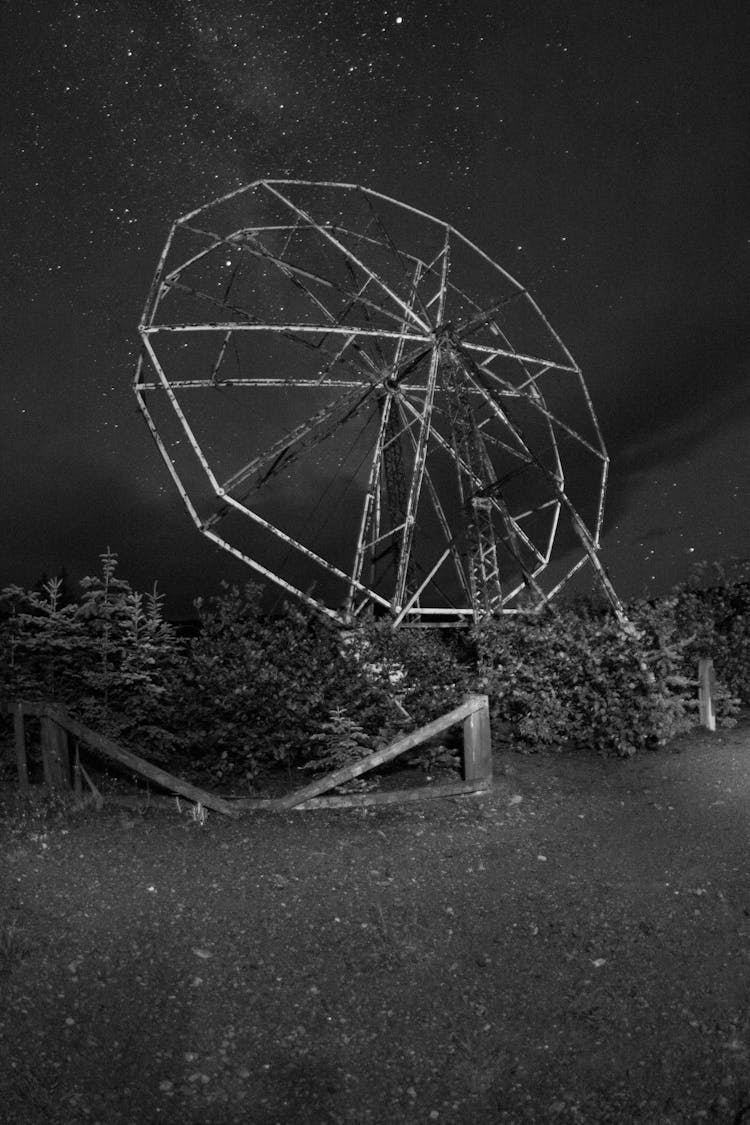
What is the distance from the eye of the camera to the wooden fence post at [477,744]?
9.10 m

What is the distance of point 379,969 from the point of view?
5328 mm

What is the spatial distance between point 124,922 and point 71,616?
5.50 metres

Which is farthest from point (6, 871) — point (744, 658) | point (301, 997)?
point (744, 658)

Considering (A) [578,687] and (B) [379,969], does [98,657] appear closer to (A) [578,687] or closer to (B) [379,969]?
(A) [578,687]

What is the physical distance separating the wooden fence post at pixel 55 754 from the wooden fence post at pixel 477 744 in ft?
13.2

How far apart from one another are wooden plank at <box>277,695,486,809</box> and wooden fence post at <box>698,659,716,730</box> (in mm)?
4657

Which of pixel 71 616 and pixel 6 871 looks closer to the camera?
pixel 6 871

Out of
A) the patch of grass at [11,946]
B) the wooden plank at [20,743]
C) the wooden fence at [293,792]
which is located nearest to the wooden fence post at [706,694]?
the wooden fence at [293,792]

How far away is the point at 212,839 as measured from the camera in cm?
767

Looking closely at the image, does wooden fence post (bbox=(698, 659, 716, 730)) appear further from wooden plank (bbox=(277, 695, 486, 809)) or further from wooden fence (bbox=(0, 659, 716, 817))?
wooden plank (bbox=(277, 695, 486, 809))

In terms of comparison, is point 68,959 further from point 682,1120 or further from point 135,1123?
point 682,1120

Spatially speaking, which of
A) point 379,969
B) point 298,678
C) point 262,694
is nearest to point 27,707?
point 262,694

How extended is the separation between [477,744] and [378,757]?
44.4 inches

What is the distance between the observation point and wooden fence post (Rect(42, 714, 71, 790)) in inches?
362
